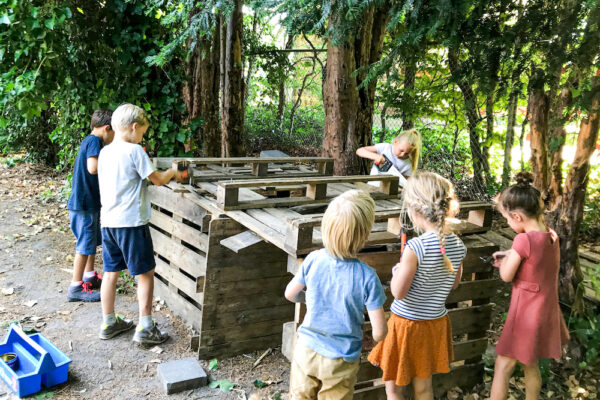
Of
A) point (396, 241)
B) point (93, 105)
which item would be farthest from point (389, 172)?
point (93, 105)

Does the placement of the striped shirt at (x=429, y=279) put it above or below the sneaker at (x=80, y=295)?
above

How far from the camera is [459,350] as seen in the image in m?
3.62

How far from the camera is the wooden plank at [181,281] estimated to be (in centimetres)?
402

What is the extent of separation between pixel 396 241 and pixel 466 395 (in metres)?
1.37

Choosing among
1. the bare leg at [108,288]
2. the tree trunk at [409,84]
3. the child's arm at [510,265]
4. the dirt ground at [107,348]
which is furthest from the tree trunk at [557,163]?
the bare leg at [108,288]

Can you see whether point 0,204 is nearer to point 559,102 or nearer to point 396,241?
point 396,241

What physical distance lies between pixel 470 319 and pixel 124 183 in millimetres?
2819

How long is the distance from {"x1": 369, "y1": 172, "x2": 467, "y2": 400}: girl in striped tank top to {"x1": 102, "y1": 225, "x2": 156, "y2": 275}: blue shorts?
2.07 m

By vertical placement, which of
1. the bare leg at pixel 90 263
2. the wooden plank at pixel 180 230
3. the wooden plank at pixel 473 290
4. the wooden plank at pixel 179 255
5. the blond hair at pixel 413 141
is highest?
the blond hair at pixel 413 141

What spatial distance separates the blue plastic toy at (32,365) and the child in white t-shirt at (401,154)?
10.2 feet

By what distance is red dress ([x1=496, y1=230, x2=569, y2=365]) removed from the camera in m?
3.04

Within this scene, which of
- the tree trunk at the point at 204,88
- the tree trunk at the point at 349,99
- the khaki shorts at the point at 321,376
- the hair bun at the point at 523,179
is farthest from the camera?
the tree trunk at the point at 204,88

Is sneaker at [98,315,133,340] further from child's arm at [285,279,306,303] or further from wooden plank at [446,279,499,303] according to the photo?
wooden plank at [446,279,499,303]

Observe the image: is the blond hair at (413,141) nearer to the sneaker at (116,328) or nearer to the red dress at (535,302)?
the red dress at (535,302)
